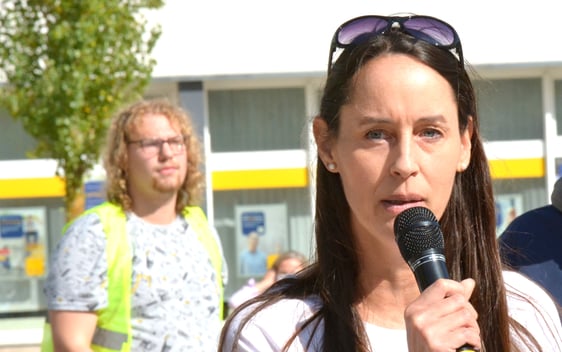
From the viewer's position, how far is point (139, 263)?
4.54m

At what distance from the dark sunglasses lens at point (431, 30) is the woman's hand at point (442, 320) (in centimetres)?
62

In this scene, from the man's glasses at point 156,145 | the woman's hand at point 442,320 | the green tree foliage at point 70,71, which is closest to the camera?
the woman's hand at point 442,320

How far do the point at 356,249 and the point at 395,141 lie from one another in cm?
28

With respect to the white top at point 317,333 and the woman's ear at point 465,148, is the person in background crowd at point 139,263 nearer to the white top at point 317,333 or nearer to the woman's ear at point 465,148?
the white top at point 317,333

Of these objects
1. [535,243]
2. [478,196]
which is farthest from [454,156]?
[535,243]

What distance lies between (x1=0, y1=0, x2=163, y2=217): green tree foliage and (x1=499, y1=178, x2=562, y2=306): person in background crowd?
7.72 m

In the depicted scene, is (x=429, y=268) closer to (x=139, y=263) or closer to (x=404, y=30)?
A: (x=404, y=30)

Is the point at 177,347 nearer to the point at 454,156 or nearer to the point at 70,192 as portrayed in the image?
the point at 454,156

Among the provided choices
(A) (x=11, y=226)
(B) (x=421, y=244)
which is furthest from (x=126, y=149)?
(A) (x=11, y=226)

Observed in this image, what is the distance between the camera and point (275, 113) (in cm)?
1398

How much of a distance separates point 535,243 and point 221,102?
1096 cm

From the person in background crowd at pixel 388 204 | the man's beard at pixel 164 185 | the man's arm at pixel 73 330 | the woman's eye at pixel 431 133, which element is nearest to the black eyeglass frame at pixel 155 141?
the man's beard at pixel 164 185

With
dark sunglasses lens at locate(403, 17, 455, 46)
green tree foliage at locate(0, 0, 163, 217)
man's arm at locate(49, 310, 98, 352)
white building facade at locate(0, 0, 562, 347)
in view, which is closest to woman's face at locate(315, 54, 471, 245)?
dark sunglasses lens at locate(403, 17, 455, 46)

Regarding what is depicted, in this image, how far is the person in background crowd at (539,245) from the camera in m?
3.04
